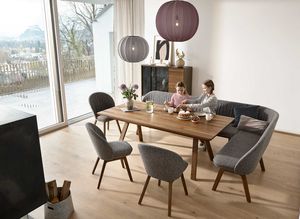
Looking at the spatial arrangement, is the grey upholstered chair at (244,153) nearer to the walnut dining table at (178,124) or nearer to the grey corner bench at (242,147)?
the grey corner bench at (242,147)

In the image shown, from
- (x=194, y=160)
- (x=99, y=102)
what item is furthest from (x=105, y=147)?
(x=99, y=102)

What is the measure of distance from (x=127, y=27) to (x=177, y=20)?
327cm

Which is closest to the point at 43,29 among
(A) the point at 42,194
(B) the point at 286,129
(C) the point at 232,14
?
(C) the point at 232,14

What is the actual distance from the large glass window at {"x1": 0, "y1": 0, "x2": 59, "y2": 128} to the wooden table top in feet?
5.73

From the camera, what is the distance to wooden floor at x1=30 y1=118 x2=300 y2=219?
2.77 metres

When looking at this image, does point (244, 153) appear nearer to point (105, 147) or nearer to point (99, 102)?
point (105, 147)

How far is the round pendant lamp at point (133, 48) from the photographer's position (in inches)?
146

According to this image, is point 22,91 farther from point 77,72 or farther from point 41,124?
point 77,72

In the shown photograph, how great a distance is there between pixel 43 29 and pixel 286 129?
4846 mm

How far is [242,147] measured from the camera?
10.5 feet

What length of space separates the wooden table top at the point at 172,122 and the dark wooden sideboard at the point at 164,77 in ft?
4.90

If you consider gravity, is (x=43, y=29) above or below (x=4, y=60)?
above

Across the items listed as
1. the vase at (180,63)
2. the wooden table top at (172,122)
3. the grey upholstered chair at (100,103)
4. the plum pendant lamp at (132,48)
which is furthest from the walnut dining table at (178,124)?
the vase at (180,63)

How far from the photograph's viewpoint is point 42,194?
67.1 inches
